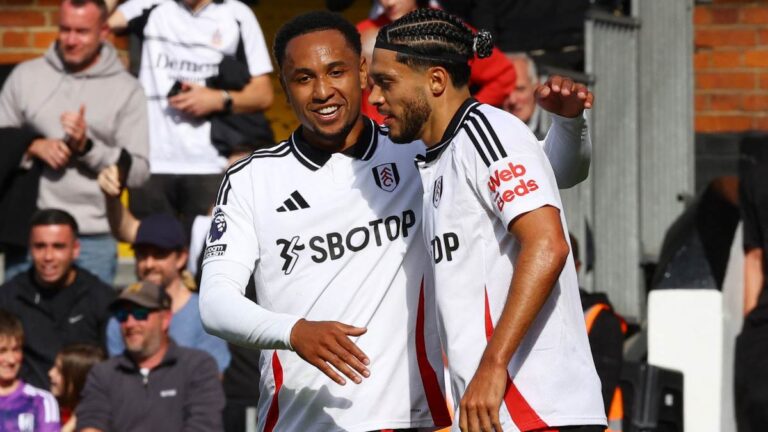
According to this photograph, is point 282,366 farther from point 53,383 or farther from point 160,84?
point 160,84

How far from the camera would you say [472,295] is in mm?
4859

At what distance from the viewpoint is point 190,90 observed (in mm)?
10031

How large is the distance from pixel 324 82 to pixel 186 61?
492cm

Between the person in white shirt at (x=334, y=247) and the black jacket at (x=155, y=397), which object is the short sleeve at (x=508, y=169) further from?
the black jacket at (x=155, y=397)

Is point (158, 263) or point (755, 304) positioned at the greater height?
point (158, 263)

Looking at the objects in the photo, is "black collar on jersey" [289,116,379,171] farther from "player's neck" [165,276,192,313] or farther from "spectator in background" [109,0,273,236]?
"spectator in background" [109,0,273,236]

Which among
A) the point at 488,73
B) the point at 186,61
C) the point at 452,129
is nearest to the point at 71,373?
the point at 186,61

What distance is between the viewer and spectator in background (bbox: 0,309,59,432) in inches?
332

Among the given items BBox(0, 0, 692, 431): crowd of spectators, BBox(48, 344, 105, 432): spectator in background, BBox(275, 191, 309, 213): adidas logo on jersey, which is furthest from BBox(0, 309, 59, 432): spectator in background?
BBox(275, 191, 309, 213): adidas logo on jersey

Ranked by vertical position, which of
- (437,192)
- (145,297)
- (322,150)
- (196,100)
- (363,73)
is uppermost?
(196,100)

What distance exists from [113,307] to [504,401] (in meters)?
4.40

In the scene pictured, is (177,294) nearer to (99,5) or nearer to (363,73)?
(99,5)

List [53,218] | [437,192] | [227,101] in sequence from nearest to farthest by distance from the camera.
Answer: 1. [437,192]
2. [53,218]
3. [227,101]

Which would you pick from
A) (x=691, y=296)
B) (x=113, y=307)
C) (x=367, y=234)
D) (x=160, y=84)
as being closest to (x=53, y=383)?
(x=113, y=307)
